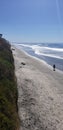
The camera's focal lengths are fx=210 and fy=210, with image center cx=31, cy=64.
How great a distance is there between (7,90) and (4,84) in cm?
76

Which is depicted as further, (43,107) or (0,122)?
(43,107)

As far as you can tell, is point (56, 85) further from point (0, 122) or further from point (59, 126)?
point (0, 122)

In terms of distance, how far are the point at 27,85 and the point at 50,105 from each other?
6874mm

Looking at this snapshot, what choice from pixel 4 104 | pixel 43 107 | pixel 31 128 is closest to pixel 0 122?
pixel 4 104

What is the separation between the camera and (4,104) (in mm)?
11578

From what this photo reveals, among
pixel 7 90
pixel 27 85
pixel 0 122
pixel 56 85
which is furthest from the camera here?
pixel 56 85

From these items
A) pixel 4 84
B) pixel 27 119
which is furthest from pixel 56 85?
pixel 4 84

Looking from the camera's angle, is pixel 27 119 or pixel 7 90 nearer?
pixel 7 90

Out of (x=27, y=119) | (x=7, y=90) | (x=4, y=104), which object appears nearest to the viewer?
(x=4, y=104)

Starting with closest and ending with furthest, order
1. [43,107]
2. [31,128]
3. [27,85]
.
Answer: [31,128]
[43,107]
[27,85]

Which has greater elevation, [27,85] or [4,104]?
[4,104]

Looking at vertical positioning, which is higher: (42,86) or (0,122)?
(0,122)

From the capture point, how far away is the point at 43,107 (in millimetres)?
20156

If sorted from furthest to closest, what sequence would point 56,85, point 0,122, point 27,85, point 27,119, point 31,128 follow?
1. point 56,85
2. point 27,85
3. point 27,119
4. point 31,128
5. point 0,122
